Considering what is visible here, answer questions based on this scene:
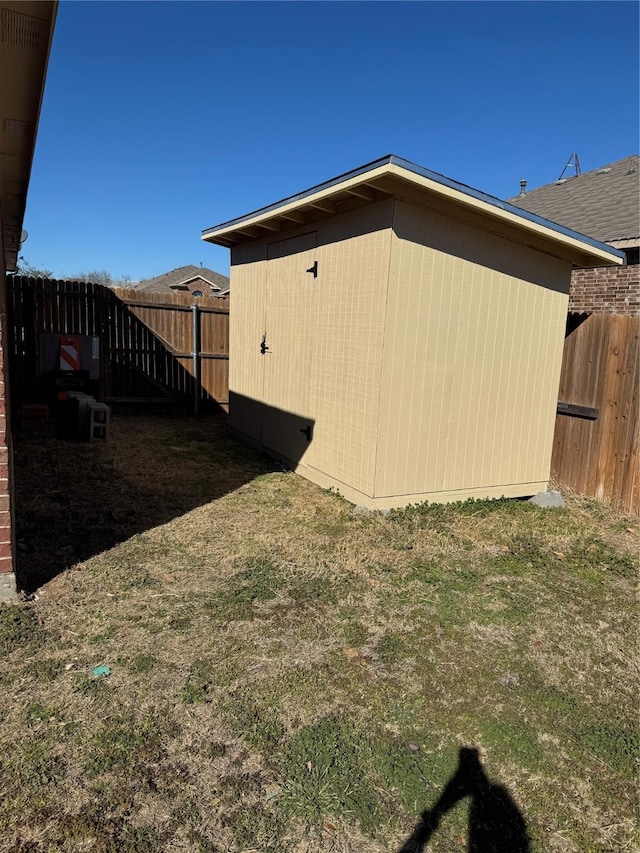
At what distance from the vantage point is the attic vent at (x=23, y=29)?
6.47 ft

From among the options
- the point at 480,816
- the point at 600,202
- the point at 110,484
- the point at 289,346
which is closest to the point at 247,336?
the point at 289,346

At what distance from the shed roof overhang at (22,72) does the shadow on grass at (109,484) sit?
8.75ft

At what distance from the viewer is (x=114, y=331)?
9.65 meters

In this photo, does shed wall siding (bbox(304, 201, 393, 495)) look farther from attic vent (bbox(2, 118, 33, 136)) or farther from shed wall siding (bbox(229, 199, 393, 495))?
attic vent (bbox(2, 118, 33, 136))

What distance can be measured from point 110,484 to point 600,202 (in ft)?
31.9

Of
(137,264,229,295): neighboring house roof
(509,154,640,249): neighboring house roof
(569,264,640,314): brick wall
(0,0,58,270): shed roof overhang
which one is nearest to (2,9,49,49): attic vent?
(0,0,58,270): shed roof overhang

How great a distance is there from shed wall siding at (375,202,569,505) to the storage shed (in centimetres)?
1

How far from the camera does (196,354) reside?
10219mm

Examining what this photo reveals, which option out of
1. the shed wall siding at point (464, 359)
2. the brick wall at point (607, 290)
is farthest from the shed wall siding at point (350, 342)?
the brick wall at point (607, 290)

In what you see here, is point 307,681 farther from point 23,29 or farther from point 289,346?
point 289,346

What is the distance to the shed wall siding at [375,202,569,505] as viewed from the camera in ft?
15.5

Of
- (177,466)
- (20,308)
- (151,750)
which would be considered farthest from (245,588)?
(20,308)

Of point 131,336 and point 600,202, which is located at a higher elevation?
point 600,202

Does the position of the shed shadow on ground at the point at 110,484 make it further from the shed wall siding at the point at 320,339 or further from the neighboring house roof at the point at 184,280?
the neighboring house roof at the point at 184,280
